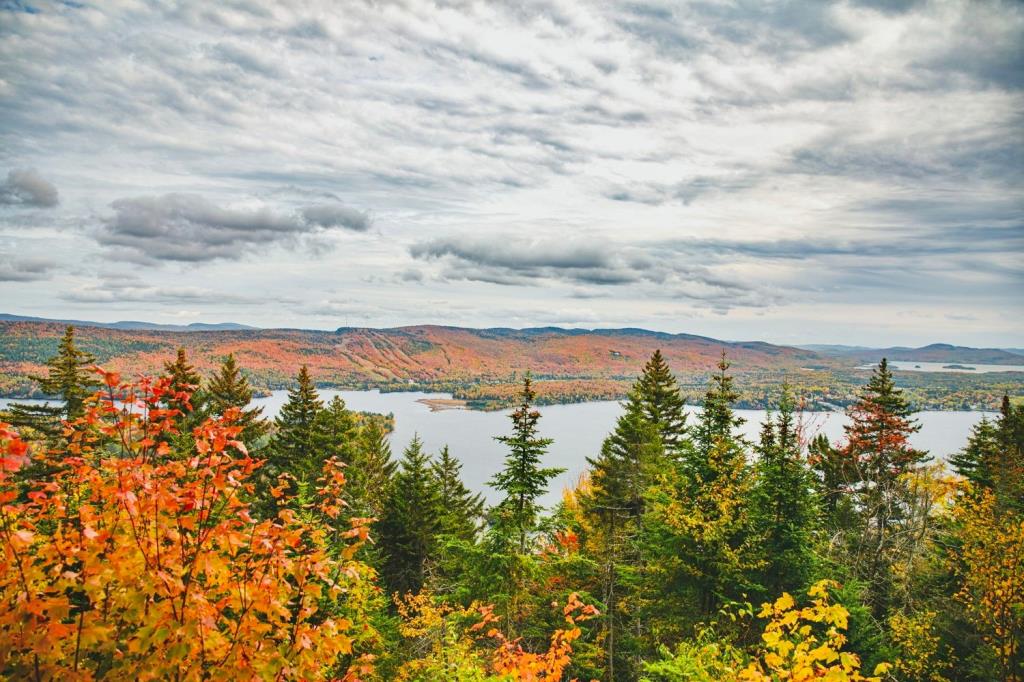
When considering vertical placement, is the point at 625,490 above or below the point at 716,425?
below

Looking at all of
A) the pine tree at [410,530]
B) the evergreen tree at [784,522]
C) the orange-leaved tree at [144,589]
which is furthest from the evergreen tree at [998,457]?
the orange-leaved tree at [144,589]

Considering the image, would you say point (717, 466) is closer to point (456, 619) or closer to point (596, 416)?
point (456, 619)

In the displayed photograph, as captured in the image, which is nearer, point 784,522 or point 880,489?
point 784,522

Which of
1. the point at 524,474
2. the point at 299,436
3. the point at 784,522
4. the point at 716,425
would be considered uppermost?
the point at 716,425

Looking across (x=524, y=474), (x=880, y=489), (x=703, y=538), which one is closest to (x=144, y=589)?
(x=524, y=474)

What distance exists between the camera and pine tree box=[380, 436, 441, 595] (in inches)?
1056

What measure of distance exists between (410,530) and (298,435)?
29.9ft

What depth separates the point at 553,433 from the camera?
12812cm

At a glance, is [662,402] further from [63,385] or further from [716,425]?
[63,385]

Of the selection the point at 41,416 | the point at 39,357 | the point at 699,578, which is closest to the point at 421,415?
the point at 39,357

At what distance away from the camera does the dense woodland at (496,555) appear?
4.04 metres

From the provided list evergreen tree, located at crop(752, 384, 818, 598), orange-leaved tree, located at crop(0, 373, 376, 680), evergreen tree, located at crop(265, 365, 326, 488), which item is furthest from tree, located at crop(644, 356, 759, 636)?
evergreen tree, located at crop(265, 365, 326, 488)

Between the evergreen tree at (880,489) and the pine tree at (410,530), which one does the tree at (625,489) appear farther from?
the evergreen tree at (880,489)

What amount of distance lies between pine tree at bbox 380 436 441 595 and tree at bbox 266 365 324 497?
4999mm
